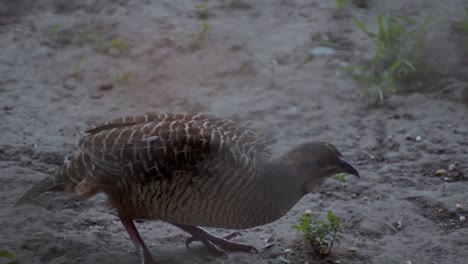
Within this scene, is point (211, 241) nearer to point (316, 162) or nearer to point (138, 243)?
point (138, 243)

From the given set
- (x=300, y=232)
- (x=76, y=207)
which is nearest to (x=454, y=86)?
(x=300, y=232)

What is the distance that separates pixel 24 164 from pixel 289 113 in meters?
2.19

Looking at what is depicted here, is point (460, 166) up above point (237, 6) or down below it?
below

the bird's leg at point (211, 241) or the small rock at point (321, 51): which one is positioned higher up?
the small rock at point (321, 51)

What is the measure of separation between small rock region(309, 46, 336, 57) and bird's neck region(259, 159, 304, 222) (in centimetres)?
282

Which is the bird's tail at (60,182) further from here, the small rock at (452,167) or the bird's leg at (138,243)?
the small rock at (452,167)

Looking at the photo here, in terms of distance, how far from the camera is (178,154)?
4.04m

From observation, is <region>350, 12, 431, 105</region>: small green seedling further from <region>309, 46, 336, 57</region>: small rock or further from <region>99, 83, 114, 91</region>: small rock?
<region>99, 83, 114, 91</region>: small rock

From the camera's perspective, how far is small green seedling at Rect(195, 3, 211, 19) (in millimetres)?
7570

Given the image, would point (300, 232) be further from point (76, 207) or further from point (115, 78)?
point (115, 78)

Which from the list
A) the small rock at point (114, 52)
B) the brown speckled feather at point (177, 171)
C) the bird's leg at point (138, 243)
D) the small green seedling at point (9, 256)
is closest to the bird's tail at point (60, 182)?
the brown speckled feather at point (177, 171)

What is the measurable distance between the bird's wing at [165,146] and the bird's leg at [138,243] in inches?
14.4

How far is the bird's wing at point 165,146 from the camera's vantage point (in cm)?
404

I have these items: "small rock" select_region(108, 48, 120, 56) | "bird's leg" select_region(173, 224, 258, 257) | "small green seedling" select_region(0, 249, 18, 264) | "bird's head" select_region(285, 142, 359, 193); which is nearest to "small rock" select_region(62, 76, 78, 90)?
"small rock" select_region(108, 48, 120, 56)
